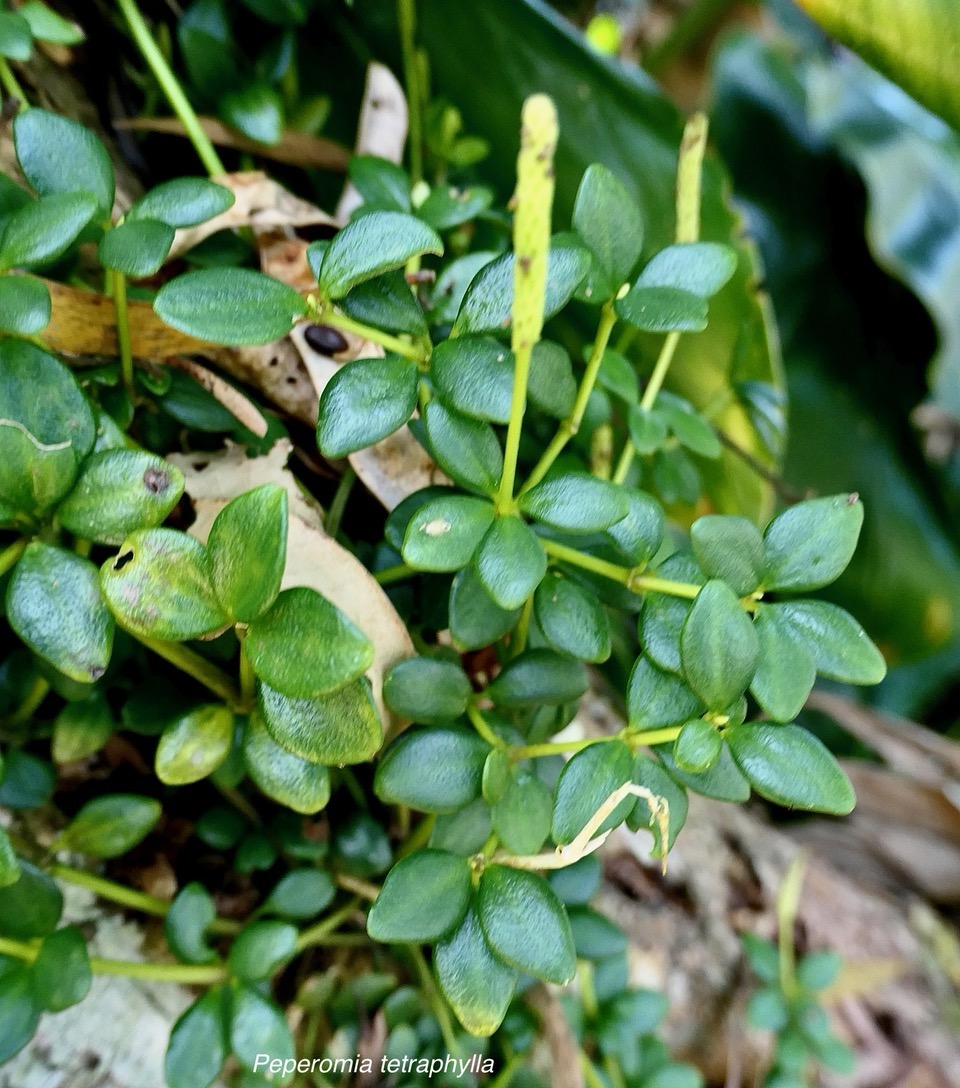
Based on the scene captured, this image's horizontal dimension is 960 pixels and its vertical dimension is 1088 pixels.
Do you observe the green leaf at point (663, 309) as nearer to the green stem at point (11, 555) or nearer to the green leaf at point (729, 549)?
the green leaf at point (729, 549)

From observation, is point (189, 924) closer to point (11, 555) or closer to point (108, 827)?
point (108, 827)

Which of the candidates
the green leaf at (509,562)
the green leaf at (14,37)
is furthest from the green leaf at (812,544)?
the green leaf at (14,37)

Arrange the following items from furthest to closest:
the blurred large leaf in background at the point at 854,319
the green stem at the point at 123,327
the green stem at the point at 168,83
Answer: the blurred large leaf in background at the point at 854,319 < the green stem at the point at 168,83 < the green stem at the point at 123,327

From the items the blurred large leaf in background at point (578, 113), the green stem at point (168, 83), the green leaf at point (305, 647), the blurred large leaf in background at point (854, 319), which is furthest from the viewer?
the blurred large leaf in background at point (854, 319)

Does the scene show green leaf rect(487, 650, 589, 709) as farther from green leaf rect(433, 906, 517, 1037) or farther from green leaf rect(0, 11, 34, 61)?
green leaf rect(0, 11, 34, 61)

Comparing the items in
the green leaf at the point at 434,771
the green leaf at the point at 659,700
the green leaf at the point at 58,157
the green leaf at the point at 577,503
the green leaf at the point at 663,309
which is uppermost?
the green leaf at the point at 663,309

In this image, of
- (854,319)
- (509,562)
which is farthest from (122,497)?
(854,319)

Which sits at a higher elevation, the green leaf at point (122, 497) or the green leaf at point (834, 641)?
the green leaf at point (834, 641)
